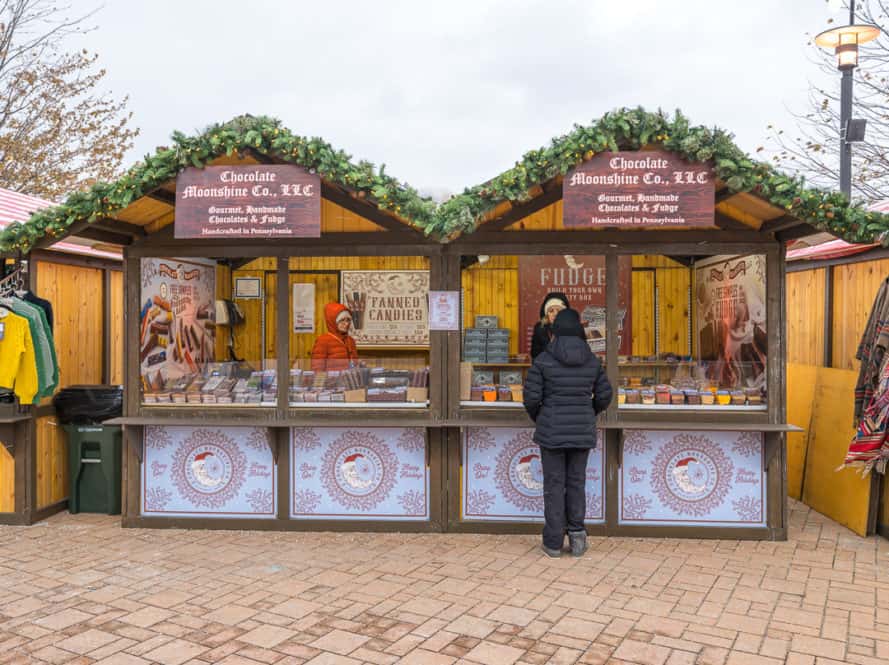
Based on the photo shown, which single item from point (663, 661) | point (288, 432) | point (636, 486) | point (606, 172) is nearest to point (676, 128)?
point (606, 172)

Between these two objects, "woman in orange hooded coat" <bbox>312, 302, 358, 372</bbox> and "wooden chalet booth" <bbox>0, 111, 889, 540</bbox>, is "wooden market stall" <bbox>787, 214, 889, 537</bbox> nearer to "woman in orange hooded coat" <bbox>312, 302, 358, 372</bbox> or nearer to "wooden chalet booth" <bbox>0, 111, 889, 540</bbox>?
"wooden chalet booth" <bbox>0, 111, 889, 540</bbox>

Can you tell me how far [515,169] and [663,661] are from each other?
10.4ft

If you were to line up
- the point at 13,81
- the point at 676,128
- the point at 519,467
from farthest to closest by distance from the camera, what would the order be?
1. the point at 13,81
2. the point at 519,467
3. the point at 676,128

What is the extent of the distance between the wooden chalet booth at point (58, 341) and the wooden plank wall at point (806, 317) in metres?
6.85

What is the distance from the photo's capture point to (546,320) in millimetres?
6270

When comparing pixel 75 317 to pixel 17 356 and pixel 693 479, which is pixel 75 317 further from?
pixel 693 479

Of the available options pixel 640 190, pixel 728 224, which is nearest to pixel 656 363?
pixel 728 224

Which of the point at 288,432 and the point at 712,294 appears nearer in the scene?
the point at 288,432

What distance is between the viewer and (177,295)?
21.7 feet

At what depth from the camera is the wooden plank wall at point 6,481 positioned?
245 inches

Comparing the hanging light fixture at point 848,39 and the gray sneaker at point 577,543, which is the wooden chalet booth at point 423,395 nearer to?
the gray sneaker at point 577,543

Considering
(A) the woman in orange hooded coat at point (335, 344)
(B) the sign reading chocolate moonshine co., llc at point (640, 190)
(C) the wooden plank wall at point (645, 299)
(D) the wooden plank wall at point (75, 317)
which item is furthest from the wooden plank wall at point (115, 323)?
(B) the sign reading chocolate moonshine co., llc at point (640, 190)

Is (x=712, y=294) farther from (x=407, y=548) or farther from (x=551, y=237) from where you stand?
(x=407, y=548)

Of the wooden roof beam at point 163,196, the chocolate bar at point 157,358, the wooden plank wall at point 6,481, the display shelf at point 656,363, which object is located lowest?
the wooden plank wall at point 6,481
